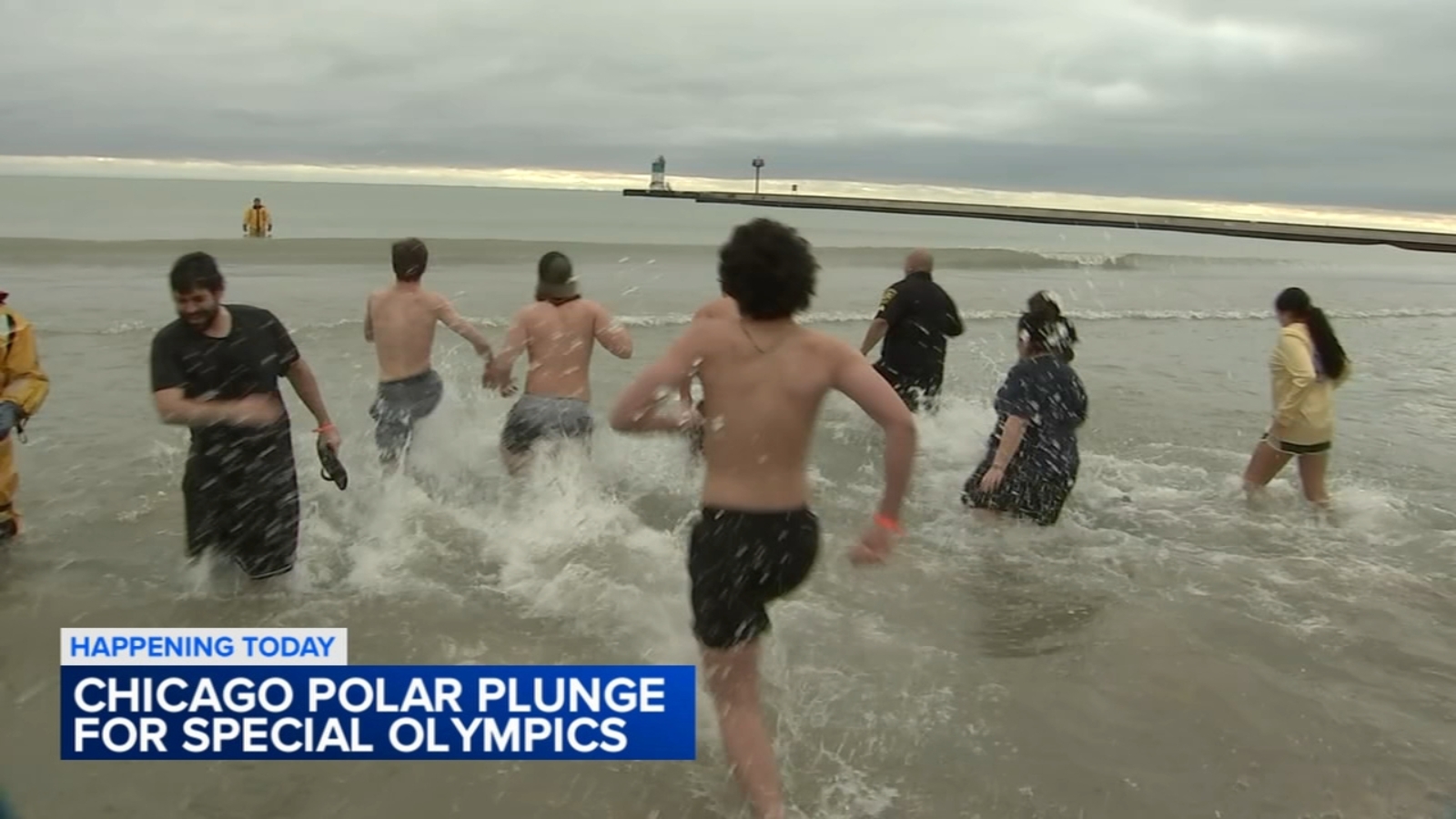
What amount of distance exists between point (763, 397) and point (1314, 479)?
522cm

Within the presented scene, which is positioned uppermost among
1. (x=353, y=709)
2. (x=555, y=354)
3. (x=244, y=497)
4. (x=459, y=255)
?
(x=459, y=255)

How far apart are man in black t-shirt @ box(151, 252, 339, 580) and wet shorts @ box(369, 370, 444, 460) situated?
1332mm

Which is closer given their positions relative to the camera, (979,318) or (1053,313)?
(1053,313)

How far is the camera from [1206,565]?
18.1ft

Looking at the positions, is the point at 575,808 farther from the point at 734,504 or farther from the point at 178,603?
the point at 178,603

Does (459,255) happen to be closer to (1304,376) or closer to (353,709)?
(1304,376)

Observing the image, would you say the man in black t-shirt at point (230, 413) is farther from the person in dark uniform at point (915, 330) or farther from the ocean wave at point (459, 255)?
the ocean wave at point (459, 255)

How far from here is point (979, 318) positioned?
1805 centimetres

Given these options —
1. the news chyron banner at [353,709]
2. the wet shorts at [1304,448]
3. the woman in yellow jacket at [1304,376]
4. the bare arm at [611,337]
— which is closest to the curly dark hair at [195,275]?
the news chyron banner at [353,709]

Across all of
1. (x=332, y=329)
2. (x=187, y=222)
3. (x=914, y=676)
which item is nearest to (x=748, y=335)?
(x=914, y=676)

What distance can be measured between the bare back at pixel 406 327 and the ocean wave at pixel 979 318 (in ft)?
27.0

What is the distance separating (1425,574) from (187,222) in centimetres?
4633

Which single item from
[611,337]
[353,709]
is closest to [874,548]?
[353,709]

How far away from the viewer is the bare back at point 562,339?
557 centimetres
